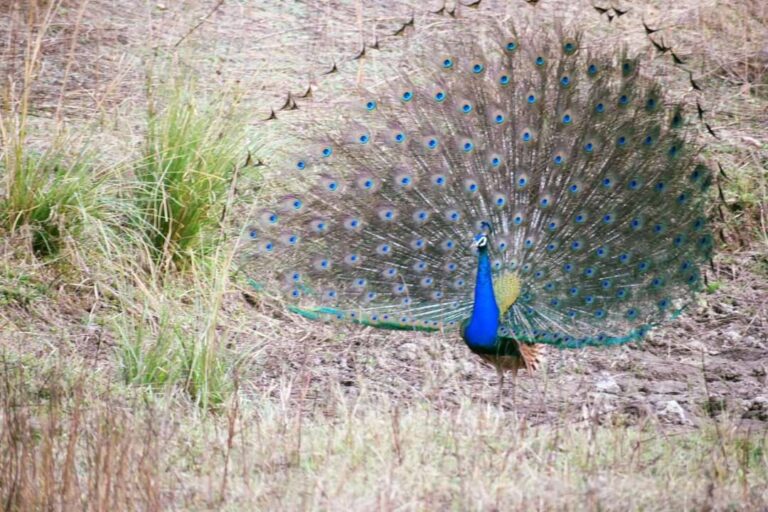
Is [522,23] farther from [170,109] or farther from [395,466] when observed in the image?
[395,466]

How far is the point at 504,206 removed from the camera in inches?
240

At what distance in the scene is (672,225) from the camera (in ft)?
19.8

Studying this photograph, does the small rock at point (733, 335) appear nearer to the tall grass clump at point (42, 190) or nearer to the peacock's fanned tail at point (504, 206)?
the peacock's fanned tail at point (504, 206)

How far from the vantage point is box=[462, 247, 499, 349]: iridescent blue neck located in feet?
18.9

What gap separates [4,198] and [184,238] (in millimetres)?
1073

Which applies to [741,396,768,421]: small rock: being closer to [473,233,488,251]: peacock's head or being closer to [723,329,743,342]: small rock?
[723,329,743,342]: small rock

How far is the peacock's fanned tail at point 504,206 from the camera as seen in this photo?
604cm

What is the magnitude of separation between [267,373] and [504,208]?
1581mm

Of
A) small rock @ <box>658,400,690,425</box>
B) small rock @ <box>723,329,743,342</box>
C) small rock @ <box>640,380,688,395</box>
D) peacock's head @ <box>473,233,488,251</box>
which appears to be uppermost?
peacock's head @ <box>473,233,488,251</box>

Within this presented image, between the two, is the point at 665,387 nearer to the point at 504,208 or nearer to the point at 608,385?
the point at 608,385

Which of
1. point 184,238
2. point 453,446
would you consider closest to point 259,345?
point 184,238

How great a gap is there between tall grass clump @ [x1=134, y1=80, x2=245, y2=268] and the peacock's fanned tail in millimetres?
876

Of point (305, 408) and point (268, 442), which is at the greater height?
point (268, 442)

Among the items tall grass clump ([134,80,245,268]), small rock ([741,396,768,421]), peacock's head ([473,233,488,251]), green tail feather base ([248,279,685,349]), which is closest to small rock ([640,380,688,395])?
green tail feather base ([248,279,685,349])
